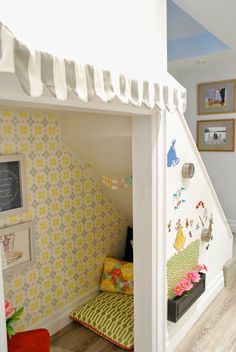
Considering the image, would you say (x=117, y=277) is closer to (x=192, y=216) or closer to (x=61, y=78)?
(x=192, y=216)

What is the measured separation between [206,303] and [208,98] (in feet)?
9.04

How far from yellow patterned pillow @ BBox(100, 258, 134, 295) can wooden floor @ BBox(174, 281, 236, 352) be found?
62 centimetres

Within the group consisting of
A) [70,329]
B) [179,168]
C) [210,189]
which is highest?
[179,168]

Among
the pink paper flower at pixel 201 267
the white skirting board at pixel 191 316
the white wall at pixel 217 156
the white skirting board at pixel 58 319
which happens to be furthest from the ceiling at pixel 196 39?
the white skirting board at pixel 58 319

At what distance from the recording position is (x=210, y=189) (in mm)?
2537

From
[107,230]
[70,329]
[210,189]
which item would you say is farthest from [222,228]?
[70,329]

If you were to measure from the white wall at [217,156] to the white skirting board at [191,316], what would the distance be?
5.46 ft

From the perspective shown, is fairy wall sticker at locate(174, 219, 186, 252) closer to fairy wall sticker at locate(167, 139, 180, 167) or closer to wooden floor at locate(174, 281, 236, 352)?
fairy wall sticker at locate(167, 139, 180, 167)

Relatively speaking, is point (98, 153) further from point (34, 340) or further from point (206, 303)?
point (206, 303)

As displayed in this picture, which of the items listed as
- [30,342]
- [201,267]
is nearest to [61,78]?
[30,342]

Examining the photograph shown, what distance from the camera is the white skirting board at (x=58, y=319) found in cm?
225

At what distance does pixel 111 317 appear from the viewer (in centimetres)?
234

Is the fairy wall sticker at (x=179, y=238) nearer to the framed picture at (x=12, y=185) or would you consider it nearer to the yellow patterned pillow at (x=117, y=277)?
the yellow patterned pillow at (x=117, y=277)

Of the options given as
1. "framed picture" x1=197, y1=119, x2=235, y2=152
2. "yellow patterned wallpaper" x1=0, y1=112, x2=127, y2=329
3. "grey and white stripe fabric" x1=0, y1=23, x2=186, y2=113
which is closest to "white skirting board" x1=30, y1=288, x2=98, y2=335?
"yellow patterned wallpaper" x1=0, y1=112, x2=127, y2=329
